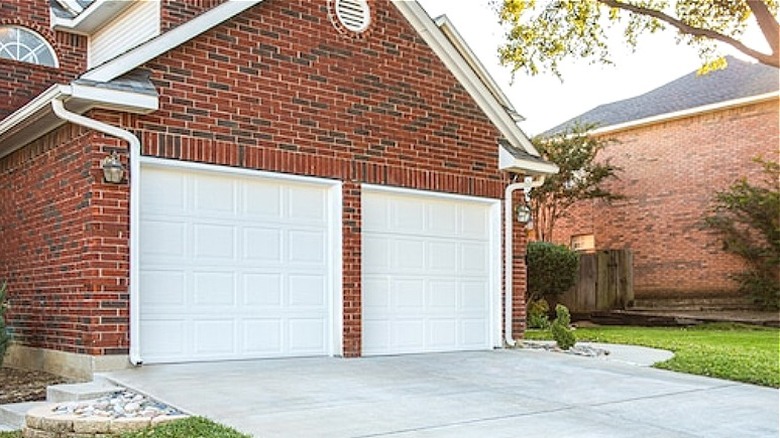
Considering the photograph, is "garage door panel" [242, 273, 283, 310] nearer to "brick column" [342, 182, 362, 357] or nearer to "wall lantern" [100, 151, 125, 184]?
"brick column" [342, 182, 362, 357]

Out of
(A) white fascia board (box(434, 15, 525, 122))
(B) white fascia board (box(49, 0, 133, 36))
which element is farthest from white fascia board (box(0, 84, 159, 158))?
(A) white fascia board (box(434, 15, 525, 122))

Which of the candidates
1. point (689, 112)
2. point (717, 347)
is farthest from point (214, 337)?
point (689, 112)

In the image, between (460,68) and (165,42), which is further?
(460,68)

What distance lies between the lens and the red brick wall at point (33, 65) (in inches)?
464

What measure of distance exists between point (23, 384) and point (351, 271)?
3.91 meters

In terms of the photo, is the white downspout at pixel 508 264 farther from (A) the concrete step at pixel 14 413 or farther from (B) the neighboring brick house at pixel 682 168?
(B) the neighboring brick house at pixel 682 168

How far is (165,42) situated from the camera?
8.80m

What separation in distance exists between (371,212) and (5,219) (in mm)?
4725

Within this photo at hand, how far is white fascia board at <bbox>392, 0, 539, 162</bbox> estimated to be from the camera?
11.1m

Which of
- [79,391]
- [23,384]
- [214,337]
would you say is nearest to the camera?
[79,391]

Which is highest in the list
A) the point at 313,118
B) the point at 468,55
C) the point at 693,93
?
the point at 693,93

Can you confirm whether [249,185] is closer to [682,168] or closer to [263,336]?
[263,336]

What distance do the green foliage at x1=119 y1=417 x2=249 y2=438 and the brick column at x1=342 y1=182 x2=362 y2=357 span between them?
4103 mm

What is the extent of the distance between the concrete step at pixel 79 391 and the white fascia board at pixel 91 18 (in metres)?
5.49
